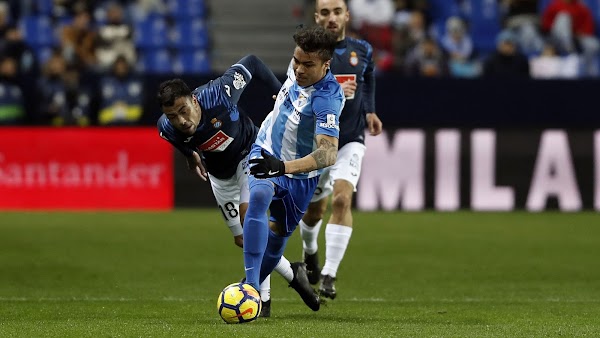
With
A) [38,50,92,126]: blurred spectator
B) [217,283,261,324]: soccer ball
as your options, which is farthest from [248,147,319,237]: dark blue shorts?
[38,50,92,126]: blurred spectator

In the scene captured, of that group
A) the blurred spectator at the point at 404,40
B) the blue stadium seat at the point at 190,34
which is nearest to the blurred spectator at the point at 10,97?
the blue stadium seat at the point at 190,34

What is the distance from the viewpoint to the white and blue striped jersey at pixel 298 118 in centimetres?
754

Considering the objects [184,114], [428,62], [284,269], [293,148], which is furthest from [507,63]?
[293,148]

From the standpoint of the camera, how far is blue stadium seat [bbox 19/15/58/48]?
64.1 ft

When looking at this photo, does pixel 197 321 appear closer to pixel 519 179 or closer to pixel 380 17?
pixel 519 179

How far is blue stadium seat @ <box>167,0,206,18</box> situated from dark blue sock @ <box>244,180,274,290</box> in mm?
13077

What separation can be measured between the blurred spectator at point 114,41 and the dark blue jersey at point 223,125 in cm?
A: 962

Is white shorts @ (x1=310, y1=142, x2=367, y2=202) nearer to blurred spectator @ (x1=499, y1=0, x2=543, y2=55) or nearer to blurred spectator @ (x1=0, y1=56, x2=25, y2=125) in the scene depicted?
blurred spectator @ (x1=0, y1=56, x2=25, y2=125)

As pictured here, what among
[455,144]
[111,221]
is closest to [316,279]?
[111,221]

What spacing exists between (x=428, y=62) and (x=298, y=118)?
10.6 meters

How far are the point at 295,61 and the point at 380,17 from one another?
1200 cm

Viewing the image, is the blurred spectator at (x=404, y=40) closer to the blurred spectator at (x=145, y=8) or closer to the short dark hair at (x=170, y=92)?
the blurred spectator at (x=145, y=8)

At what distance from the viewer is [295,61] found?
754 centimetres

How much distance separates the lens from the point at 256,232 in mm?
7434
